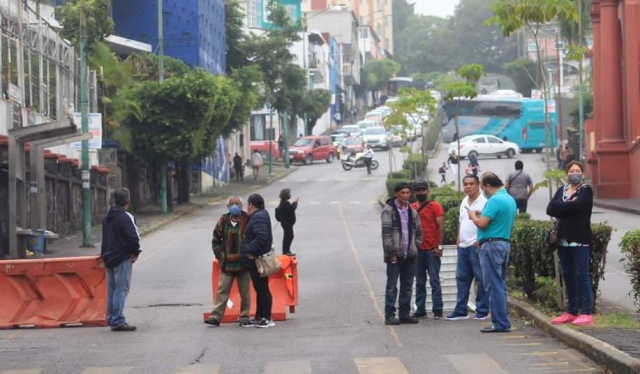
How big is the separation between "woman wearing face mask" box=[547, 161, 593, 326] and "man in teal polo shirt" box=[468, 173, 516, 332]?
739 mm

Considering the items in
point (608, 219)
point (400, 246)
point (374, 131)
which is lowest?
point (608, 219)

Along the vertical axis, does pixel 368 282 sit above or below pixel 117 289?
below

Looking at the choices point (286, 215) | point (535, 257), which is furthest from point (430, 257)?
point (286, 215)

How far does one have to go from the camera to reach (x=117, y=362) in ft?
40.8

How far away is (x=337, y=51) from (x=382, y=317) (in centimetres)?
10289

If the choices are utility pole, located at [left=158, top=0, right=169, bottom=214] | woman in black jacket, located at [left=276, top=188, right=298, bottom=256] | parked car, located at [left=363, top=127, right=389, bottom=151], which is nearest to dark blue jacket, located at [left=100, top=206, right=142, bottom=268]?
woman in black jacket, located at [left=276, top=188, right=298, bottom=256]

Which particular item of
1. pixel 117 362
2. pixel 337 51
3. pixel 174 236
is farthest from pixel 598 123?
pixel 337 51

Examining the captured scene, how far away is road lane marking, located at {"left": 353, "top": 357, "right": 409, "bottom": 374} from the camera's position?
11.4 metres

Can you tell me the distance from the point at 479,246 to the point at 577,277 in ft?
4.54

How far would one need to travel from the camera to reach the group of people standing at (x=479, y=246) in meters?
13.0

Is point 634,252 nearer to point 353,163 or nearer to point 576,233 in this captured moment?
point 576,233

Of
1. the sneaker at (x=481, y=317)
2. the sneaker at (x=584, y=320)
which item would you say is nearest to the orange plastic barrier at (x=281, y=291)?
the sneaker at (x=481, y=317)

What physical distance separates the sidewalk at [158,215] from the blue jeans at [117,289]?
1437 cm

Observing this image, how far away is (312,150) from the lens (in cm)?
7681
